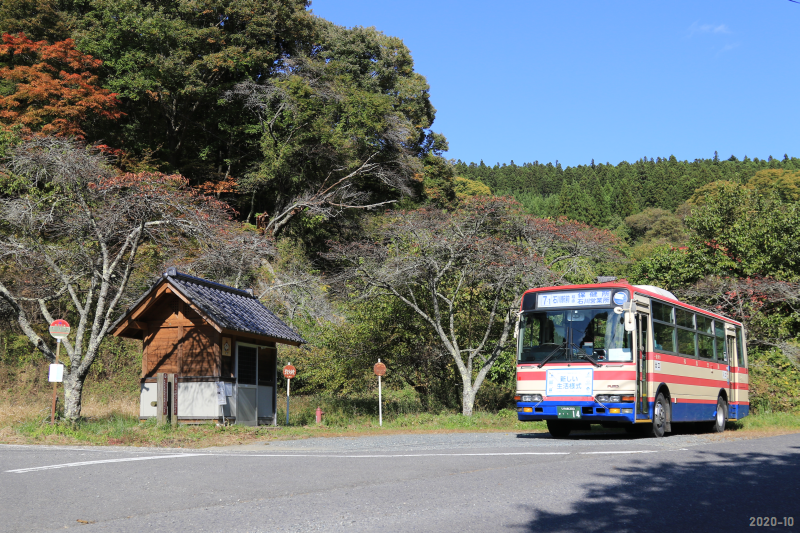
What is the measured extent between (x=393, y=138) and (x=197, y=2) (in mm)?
12129

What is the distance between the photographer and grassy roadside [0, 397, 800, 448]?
50.4 feet

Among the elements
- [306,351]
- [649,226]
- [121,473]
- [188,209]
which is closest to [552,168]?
[649,226]

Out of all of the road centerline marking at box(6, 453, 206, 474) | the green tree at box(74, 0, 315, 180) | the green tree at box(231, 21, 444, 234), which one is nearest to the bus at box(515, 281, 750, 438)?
the road centerline marking at box(6, 453, 206, 474)

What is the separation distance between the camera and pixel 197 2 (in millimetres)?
33906

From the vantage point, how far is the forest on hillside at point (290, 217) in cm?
2030

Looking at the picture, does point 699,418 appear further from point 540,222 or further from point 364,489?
point 364,489

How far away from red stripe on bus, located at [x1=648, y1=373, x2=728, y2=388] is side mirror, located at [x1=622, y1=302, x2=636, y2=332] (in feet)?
4.88

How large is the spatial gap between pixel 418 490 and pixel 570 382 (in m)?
7.55

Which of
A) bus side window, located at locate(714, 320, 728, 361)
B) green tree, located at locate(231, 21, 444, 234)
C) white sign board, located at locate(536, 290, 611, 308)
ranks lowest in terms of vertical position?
bus side window, located at locate(714, 320, 728, 361)

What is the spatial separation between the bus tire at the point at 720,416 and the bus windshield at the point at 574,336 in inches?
241

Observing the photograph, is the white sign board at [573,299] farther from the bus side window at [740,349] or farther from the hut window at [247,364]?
the hut window at [247,364]

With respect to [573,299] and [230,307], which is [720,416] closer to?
[573,299]

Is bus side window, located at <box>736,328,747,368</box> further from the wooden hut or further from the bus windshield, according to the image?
the wooden hut

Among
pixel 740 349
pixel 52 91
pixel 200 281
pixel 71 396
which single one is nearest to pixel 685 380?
pixel 740 349
